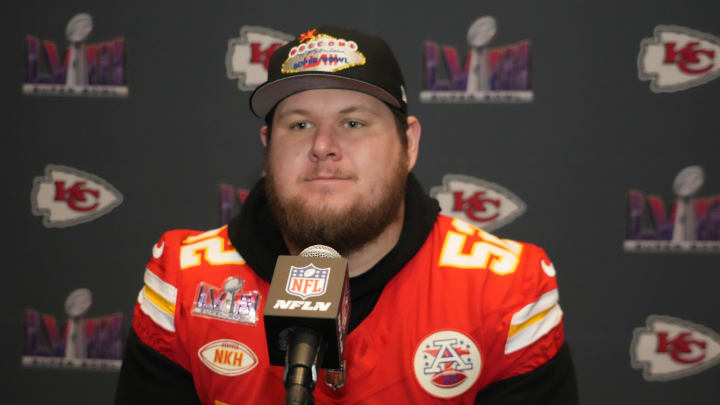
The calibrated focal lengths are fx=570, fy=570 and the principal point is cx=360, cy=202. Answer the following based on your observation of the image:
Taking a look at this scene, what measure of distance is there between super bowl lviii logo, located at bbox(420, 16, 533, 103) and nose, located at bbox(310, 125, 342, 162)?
85 cm

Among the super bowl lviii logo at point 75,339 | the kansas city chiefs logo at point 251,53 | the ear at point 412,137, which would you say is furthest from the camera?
the super bowl lviii logo at point 75,339

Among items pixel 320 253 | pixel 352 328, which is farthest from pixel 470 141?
pixel 320 253

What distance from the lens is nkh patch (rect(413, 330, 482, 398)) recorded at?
3.94 feet

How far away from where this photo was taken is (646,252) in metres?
2.00

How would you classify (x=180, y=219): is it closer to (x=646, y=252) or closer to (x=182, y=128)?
(x=182, y=128)

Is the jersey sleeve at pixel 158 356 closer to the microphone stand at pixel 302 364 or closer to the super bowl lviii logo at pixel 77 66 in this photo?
the microphone stand at pixel 302 364

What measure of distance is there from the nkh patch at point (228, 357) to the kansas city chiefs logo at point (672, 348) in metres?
1.43

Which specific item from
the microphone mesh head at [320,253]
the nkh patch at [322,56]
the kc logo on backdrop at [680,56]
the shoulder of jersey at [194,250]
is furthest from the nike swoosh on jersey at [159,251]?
the kc logo on backdrop at [680,56]

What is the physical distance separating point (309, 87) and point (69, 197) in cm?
134

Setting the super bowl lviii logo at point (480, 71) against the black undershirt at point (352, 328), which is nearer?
the black undershirt at point (352, 328)

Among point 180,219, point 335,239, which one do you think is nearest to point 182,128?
point 180,219

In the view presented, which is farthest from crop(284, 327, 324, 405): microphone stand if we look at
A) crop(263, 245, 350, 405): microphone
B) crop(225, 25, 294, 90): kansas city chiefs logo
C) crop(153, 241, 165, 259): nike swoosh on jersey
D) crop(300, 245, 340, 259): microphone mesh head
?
crop(225, 25, 294, 90): kansas city chiefs logo

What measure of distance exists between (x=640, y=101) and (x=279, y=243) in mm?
1382

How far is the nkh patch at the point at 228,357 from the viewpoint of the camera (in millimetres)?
1252
